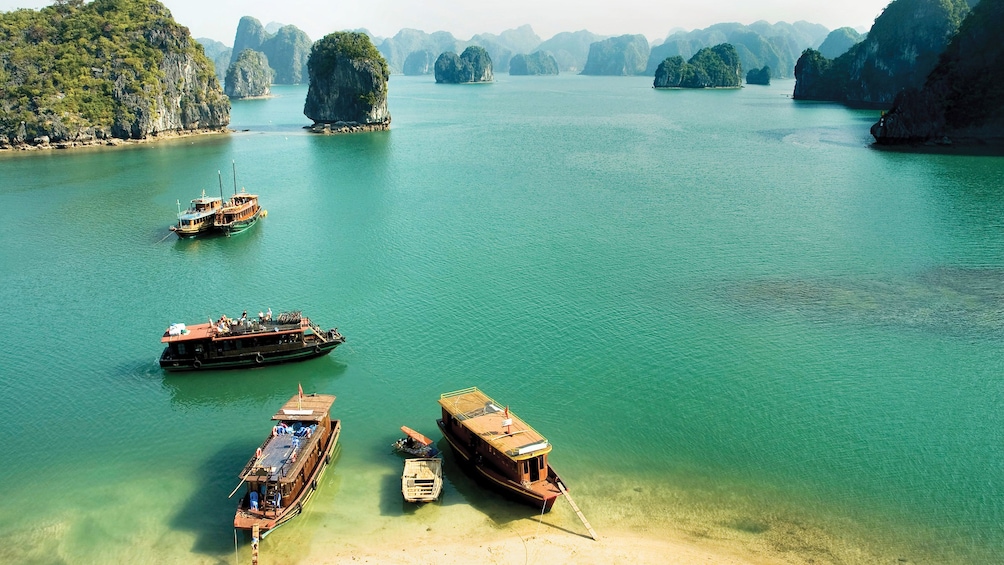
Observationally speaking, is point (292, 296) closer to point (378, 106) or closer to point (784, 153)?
point (784, 153)

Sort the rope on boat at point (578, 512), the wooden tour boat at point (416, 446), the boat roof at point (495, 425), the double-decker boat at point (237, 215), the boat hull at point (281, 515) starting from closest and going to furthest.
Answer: the boat hull at point (281, 515)
the rope on boat at point (578, 512)
the boat roof at point (495, 425)
the wooden tour boat at point (416, 446)
the double-decker boat at point (237, 215)

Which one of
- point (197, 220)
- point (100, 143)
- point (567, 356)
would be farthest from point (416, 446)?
point (100, 143)

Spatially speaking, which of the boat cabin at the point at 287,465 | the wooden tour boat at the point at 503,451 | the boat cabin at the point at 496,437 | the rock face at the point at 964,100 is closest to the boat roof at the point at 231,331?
the boat cabin at the point at 287,465

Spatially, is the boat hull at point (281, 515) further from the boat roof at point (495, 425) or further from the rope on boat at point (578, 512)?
the rope on boat at point (578, 512)

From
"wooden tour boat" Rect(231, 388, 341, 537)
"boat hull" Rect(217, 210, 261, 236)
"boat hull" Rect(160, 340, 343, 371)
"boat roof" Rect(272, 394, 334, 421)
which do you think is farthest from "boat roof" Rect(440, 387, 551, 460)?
"boat hull" Rect(217, 210, 261, 236)

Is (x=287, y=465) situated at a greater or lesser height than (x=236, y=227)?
lesser

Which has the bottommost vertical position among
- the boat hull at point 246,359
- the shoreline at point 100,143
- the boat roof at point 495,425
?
the boat hull at point 246,359

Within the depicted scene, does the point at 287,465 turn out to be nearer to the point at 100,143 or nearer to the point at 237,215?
the point at 237,215
